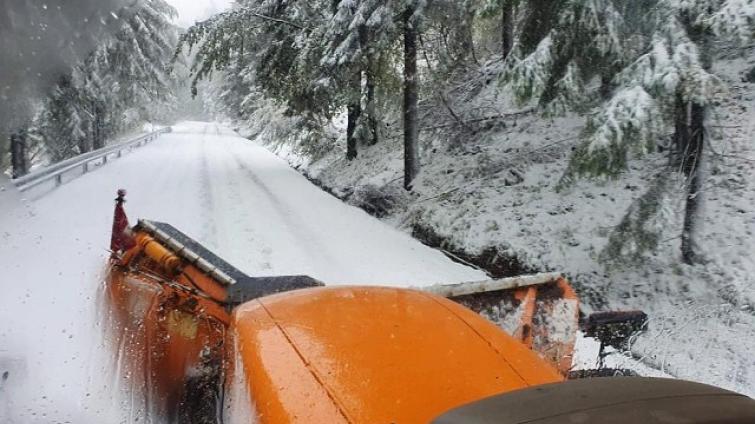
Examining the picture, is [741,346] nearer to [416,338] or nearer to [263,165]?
[416,338]

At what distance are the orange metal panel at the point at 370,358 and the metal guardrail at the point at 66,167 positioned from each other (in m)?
2.77

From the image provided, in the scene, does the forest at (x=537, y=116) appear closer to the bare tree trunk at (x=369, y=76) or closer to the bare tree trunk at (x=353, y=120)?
the bare tree trunk at (x=369, y=76)

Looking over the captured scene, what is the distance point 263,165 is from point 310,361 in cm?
2201

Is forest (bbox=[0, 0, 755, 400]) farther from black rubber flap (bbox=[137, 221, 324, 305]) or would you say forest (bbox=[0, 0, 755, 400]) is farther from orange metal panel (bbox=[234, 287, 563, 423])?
orange metal panel (bbox=[234, 287, 563, 423])

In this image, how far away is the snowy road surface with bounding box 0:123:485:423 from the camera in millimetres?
3678

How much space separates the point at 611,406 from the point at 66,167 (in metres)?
14.6

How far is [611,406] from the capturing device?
1.30 metres

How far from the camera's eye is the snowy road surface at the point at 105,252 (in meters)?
3.68

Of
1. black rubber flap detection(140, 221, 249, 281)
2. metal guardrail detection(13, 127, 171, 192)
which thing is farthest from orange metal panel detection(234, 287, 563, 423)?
metal guardrail detection(13, 127, 171, 192)

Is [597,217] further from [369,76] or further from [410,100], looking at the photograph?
[369,76]

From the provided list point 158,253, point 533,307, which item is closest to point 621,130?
point 533,307

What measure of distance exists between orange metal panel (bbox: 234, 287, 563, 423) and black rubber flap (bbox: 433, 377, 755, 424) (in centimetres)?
36

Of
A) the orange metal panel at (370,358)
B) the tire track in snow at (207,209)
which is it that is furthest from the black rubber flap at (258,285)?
the tire track in snow at (207,209)

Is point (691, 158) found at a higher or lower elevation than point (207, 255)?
higher
